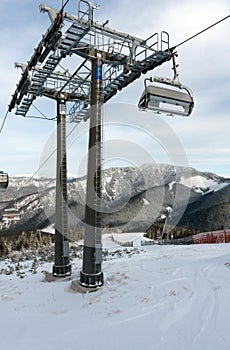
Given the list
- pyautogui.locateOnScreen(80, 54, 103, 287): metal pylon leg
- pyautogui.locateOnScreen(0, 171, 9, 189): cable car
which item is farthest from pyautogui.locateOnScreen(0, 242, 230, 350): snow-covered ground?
pyautogui.locateOnScreen(0, 171, 9, 189): cable car

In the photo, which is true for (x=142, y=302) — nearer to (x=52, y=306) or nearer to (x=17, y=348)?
(x=52, y=306)

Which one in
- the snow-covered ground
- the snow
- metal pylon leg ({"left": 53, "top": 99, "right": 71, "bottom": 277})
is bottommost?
the snow-covered ground

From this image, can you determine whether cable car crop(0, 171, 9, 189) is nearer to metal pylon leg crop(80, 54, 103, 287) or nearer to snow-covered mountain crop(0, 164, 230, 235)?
metal pylon leg crop(80, 54, 103, 287)

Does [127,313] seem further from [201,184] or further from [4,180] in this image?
[201,184]

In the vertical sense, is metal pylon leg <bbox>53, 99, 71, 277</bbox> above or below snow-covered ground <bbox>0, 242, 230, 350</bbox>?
above

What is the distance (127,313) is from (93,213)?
3.39 m

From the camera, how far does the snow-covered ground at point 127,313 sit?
5363 mm

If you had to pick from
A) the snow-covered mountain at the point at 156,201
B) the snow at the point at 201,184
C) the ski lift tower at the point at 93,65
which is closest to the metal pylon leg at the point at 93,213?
the ski lift tower at the point at 93,65

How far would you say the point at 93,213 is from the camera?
904 cm

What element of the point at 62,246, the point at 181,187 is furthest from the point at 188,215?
the point at 62,246

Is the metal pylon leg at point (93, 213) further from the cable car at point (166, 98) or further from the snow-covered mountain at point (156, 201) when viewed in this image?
the snow-covered mountain at point (156, 201)

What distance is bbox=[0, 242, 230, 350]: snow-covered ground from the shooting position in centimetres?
536

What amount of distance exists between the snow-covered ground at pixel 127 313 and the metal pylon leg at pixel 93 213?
586 mm

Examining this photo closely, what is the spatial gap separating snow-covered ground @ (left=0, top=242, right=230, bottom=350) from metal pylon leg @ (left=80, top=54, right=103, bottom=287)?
586 mm
